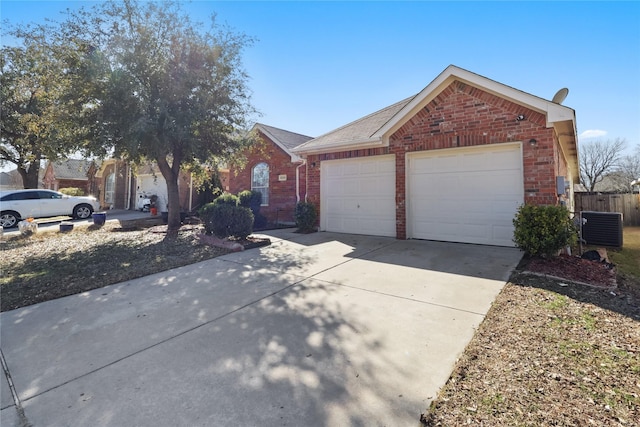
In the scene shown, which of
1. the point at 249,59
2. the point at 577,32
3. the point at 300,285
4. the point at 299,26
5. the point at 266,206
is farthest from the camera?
the point at 266,206

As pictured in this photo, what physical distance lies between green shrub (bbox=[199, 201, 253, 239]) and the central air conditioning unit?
9.31 m

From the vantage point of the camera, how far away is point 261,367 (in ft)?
8.02

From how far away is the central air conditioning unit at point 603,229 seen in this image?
8.16 meters

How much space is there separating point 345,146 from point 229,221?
4298 mm

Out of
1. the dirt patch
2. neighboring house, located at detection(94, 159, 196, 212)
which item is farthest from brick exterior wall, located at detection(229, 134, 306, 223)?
the dirt patch

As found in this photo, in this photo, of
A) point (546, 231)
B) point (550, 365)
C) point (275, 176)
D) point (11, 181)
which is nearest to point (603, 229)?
point (546, 231)

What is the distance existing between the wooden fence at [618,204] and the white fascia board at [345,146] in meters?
13.9

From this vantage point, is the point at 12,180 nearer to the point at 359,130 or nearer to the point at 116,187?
the point at 116,187

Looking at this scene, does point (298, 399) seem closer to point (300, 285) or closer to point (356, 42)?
point (300, 285)

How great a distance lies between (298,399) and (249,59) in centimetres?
1023

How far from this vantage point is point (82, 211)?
1419 cm

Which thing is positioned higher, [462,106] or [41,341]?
[462,106]

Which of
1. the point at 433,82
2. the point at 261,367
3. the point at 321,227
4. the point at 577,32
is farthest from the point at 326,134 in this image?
the point at 261,367

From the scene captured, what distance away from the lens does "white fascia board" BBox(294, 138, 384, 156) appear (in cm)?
866
